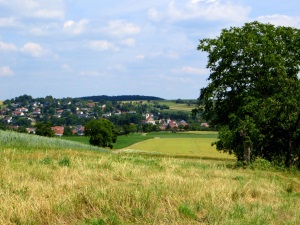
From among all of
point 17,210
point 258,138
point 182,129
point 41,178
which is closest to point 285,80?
point 258,138

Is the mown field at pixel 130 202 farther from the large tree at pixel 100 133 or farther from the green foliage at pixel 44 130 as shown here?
the green foliage at pixel 44 130

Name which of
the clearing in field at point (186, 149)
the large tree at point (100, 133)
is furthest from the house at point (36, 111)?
the clearing in field at point (186, 149)

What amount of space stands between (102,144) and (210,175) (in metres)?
73.6

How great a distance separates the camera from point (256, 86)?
33594 mm

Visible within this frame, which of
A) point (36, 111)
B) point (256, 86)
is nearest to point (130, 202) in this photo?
point (256, 86)

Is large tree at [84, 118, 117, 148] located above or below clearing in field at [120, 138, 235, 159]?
above

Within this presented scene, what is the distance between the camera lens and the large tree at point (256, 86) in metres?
31.7

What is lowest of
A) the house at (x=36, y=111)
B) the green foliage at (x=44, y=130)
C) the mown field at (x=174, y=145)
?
the mown field at (x=174, y=145)

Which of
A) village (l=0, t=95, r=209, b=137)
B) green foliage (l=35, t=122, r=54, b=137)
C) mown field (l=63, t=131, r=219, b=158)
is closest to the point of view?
mown field (l=63, t=131, r=219, b=158)

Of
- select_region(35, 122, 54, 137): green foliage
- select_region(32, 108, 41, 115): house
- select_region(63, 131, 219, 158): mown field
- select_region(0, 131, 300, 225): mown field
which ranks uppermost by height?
select_region(32, 108, 41, 115): house

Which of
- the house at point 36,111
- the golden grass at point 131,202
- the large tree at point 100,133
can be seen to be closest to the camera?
the golden grass at point 131,202

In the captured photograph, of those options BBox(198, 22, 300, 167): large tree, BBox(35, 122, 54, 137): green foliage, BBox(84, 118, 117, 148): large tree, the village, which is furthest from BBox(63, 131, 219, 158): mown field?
BBox(198, 22, 300, 167): large tree

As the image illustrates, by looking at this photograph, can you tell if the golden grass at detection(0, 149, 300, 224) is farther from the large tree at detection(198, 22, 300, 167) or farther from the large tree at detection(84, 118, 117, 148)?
the large tree at detection(84, 118, 117, 148)

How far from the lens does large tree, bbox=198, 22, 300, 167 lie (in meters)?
31.7
